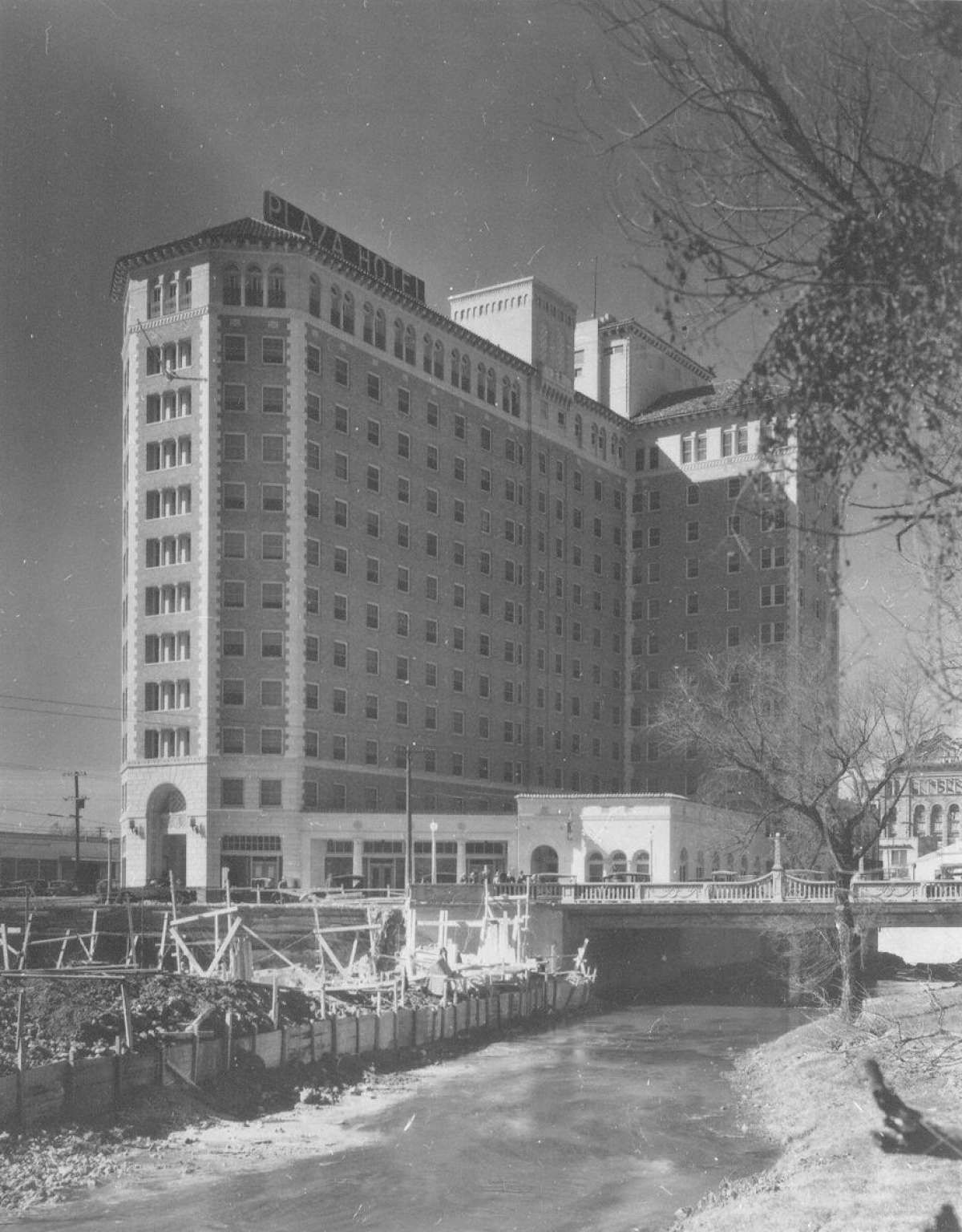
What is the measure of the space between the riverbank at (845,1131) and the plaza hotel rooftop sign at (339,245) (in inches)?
2444

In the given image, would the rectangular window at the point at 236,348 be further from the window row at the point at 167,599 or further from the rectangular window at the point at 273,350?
the window row at the point at 167,599

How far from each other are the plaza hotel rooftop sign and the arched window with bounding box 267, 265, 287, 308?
2.64m

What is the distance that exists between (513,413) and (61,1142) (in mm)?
86008

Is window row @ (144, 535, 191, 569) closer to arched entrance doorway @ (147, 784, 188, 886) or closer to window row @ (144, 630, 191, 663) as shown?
window row @ (144, 630, 191, 663)

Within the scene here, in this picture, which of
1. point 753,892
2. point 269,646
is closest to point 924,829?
point 753,892

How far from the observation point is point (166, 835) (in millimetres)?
91812

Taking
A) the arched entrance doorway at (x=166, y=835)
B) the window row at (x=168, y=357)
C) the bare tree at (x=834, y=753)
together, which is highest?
the window row at (x=168, y=357)

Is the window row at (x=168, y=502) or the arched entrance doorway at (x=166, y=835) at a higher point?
the window row at (x=168, y=502)

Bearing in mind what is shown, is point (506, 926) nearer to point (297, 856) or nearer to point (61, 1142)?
point (297, 856)

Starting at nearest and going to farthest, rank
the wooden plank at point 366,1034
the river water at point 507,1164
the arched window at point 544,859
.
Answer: the river water at point 507,1164, the wooden plank at point 366,1034, the arched window at point 544,859

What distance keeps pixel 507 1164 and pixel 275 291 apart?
69.0 meters

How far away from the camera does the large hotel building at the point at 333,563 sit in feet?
298

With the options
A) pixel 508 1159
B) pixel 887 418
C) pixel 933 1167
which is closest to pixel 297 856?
pixel 508 1159

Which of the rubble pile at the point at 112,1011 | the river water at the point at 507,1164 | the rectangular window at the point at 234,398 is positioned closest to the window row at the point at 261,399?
the rectangular window at the point at 234,398
